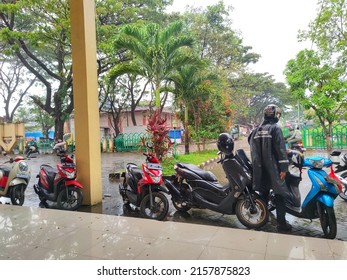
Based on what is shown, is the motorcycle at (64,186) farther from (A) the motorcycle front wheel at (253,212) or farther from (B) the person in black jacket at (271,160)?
(B) the person in black jacket at (271,160)

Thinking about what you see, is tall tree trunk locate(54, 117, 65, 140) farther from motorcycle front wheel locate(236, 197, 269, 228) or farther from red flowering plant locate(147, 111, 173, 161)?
motorcycle front wheel locate(236, 197, 269, 228)

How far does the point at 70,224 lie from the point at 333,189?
359cm

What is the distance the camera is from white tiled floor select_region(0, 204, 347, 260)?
3029 millimetres

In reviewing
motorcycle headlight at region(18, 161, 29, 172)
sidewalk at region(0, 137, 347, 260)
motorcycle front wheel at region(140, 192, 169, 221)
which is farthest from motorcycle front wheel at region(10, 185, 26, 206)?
motorcycle front wheel at region(140, 192, 169, 221)

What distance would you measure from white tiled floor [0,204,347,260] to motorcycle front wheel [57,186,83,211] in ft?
3.00

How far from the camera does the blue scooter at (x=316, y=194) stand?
3.44 m

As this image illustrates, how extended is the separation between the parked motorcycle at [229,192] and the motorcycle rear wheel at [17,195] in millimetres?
3259

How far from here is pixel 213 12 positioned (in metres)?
17.6

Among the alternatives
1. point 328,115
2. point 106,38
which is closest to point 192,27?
point 106,38

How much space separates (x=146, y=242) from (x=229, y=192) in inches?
56.8

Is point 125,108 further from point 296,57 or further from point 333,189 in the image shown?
point 333,189


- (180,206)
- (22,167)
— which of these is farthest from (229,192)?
(22,167)

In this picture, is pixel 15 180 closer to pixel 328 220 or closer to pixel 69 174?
pixel 69 174

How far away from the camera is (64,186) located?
5.21 m
